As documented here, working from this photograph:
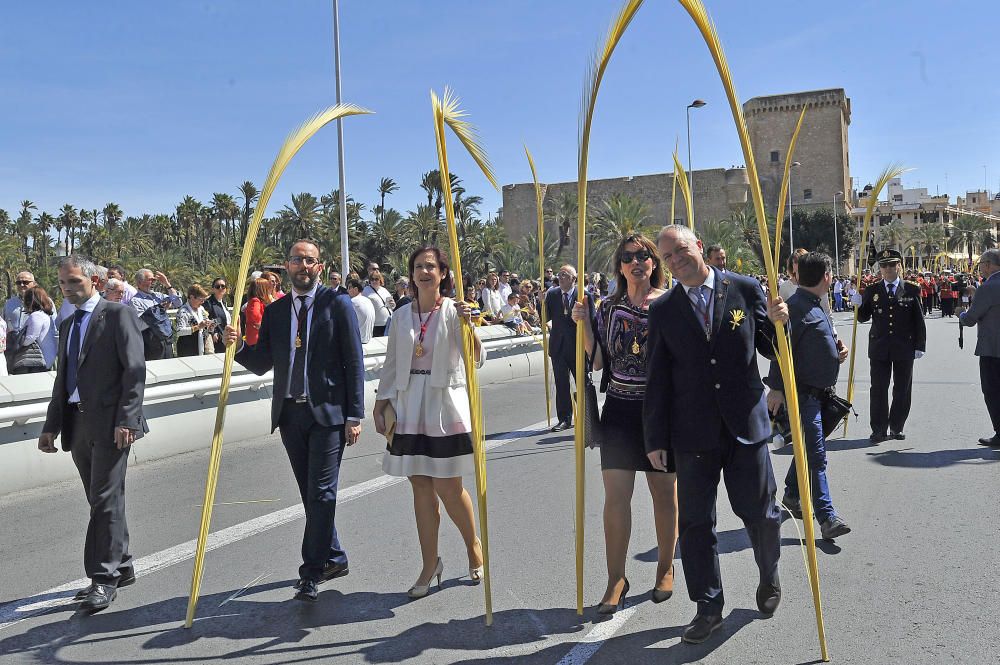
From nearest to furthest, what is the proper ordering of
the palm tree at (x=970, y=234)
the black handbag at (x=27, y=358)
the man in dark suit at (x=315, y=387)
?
the man in dark suit at (x=315, y=387) < the black handbag at (x=27, y=358) < the palm tree at (x=970, y=234)

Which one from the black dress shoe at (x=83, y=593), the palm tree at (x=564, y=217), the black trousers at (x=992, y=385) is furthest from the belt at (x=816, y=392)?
the palm tree at (x=564, y=217)

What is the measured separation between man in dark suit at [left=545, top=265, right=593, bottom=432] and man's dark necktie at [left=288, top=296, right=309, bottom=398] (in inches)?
196

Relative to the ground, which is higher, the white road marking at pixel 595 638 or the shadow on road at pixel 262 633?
the shadow on road at pixel 262 633

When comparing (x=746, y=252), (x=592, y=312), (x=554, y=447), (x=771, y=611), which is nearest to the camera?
(x=771, y=611)

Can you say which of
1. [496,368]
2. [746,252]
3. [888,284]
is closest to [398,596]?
[888,284]

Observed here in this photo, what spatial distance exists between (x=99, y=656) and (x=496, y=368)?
1219 centimetres

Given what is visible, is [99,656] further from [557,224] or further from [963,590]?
[557,224]

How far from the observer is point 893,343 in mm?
9219

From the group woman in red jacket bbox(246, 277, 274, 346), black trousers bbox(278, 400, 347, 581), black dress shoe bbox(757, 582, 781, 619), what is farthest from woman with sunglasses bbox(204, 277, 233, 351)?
black dress shoe bbox(757, 582, 781, 619)

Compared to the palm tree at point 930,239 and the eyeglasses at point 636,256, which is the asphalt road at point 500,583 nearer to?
the eyeglasses at point 636,256

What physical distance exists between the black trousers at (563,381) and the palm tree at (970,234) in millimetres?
111400

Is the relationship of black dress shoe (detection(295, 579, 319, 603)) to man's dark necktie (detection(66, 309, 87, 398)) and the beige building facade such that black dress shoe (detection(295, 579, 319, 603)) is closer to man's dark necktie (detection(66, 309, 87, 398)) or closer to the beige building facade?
man's dark necktie (detection(66, 309, 87, 398))

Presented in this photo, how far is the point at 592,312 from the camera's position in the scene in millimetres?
5184

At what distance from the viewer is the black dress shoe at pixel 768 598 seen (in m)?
4.44
